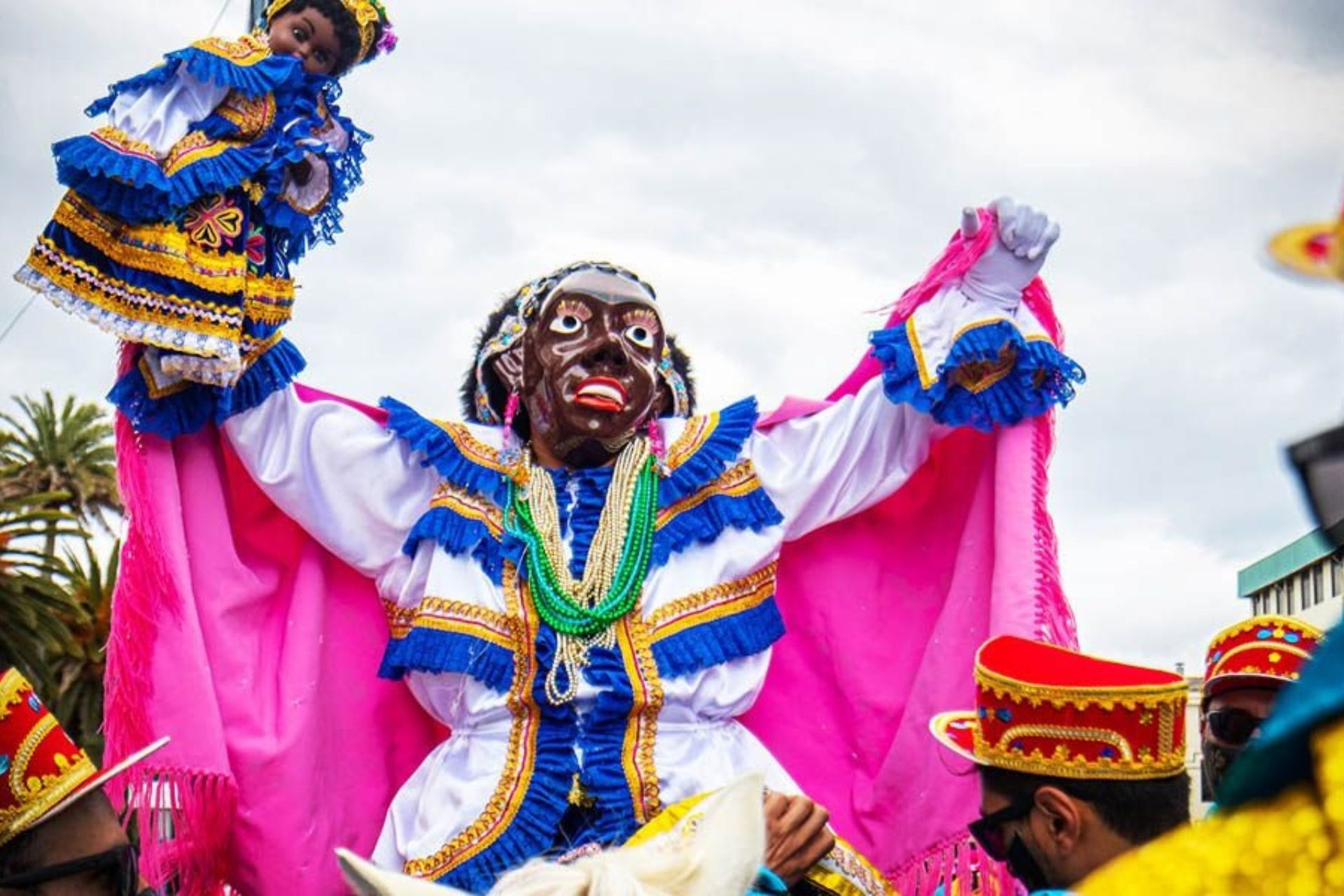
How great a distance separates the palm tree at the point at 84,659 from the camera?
1748 centimetres

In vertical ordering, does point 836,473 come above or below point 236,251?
below

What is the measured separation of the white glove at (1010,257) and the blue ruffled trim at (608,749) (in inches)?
48.0

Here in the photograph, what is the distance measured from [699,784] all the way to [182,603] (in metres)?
1.31

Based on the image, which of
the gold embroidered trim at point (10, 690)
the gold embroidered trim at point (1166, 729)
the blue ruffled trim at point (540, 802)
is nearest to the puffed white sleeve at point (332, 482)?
the blue ruffled trim at point (540, 802)

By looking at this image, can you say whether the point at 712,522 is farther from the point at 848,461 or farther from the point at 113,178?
the point at 113,178

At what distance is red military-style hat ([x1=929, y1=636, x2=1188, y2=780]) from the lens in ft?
8.79

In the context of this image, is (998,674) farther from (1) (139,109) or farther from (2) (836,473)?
(1) (139,109)

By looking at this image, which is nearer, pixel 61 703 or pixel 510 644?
pixel 510 644

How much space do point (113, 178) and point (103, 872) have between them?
1.75 metres

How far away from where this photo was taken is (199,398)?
413 centimetres

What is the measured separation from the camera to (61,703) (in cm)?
1744

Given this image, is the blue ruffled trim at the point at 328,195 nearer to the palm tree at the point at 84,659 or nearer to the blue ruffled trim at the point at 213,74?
the blue ruffled trim at the point at 213,74

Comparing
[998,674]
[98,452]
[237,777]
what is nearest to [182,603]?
[237,777]

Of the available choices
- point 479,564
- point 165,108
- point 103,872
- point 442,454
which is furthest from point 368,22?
point 103,872
